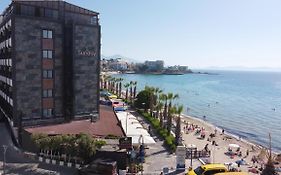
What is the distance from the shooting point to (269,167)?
31.2 metres

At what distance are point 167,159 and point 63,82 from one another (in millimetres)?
17729

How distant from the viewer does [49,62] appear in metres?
45.8

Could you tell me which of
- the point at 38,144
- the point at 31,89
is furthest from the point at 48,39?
the point at 38,144

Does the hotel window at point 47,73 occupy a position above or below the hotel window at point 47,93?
above

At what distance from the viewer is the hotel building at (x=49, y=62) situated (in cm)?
4323

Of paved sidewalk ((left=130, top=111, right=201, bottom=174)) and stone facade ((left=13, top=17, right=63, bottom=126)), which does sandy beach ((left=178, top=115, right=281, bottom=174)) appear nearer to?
paved sidewalk ((left=130, top=111, right=201, bottom=174))

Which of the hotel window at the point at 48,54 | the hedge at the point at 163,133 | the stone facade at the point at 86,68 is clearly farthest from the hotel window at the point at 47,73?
the hedge at the point at 163,133

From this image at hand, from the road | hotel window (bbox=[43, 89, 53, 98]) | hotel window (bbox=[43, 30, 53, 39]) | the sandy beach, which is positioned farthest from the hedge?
hotel window (bbox=[43, 30, 53, 39])

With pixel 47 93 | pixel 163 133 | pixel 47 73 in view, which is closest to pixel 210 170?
pixel 163 133

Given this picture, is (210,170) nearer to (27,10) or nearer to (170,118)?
(170,118)

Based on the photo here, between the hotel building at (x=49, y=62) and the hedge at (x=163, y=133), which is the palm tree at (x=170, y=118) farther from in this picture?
the hotel building at (x=49, y=62)

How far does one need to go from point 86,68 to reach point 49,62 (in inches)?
209

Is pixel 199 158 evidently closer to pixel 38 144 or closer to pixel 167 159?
pixel 167 159

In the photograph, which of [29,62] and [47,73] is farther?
[47,73]
